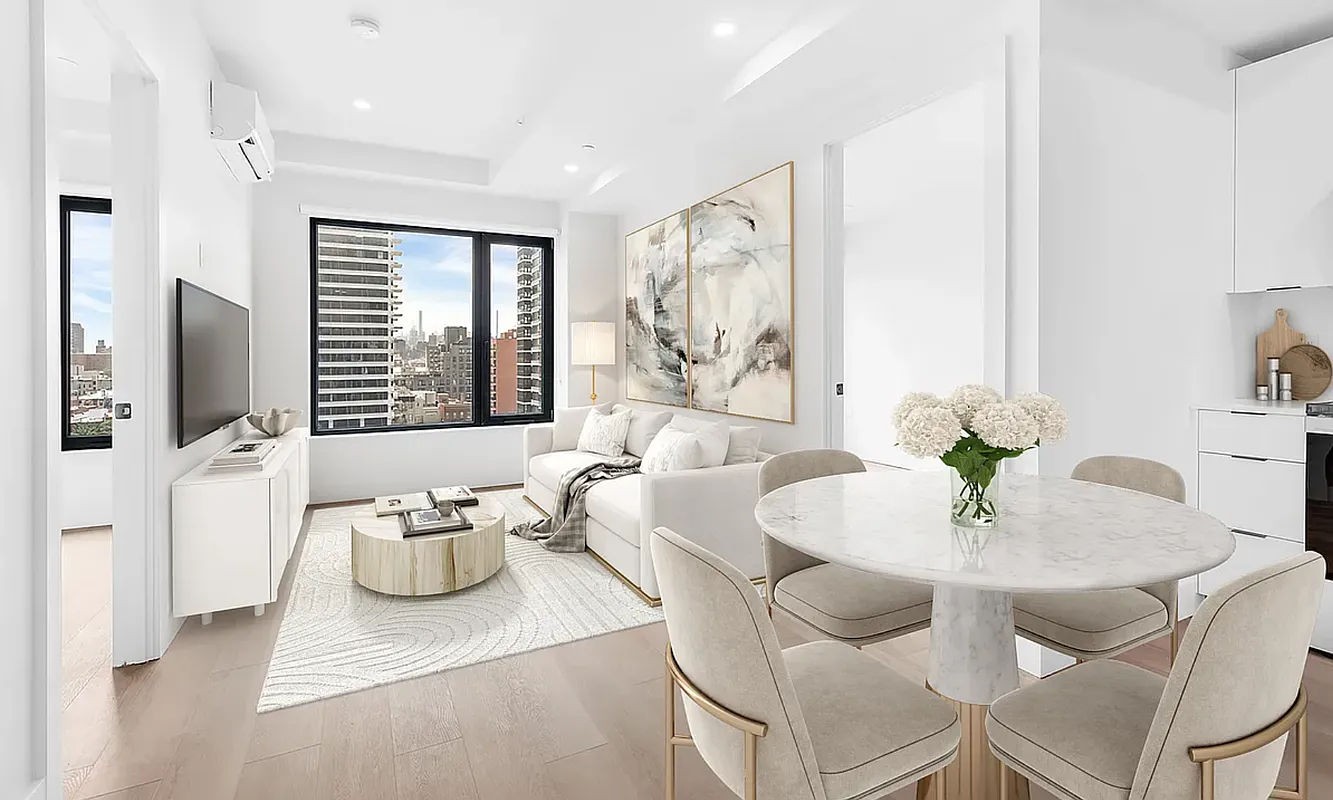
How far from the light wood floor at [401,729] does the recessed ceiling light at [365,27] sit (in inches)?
111

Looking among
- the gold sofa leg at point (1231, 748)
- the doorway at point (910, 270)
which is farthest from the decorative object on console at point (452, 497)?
the gold sofa leg at point (1231, 748)

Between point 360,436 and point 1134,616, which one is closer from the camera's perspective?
point 1134,616

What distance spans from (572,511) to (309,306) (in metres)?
2.93

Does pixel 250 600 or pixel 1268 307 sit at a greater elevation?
pixel 1268 307

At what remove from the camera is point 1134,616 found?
1.79m

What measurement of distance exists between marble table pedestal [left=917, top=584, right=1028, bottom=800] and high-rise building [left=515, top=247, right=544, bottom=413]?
5122 mm

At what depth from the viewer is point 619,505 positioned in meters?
3.58

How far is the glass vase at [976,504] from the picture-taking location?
151 cm

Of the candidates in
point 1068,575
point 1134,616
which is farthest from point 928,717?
point 1134,616

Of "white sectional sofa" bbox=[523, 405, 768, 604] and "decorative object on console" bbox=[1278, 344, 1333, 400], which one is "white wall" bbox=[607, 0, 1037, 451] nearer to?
"white sectional sofa" bbox=[523, 405, 768, 604]

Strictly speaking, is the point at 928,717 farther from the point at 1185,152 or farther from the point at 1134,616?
the point at 1185,152

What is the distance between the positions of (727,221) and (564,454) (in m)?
2.04

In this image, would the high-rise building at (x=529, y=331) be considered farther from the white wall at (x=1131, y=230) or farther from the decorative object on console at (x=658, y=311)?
the white wall at (x=1131, y=230)

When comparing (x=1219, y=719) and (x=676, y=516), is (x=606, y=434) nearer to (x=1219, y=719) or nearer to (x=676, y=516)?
(x=676, y=516)
